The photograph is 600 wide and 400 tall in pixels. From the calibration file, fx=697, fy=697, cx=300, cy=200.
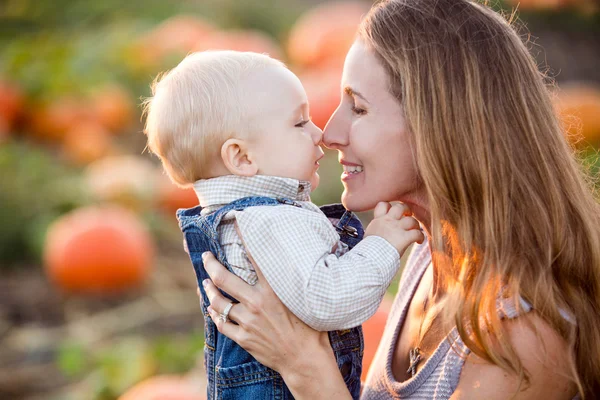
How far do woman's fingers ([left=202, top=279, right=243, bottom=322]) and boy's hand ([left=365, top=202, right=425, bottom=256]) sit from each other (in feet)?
1.32

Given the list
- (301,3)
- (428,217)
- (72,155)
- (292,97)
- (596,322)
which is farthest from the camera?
(301,3)

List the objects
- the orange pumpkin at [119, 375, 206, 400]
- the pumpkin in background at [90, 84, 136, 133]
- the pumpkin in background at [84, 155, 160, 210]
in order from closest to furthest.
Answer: the orange pumpkin at [119, 375, 206, 400], the pumpkin in background at [84, 155, 160, 210], the pumpkin in background at [90, 84, 136, 133]

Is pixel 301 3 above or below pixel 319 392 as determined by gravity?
above

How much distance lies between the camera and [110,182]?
4738 millimetres

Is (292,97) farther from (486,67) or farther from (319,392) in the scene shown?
(319,392)

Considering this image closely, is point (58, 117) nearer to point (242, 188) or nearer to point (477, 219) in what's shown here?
point (242, 188)

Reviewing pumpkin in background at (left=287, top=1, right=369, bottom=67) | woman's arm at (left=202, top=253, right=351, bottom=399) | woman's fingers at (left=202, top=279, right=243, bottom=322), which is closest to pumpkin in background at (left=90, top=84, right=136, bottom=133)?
pumpkin in background at (left=287, top=1, right=369, bottom=67)

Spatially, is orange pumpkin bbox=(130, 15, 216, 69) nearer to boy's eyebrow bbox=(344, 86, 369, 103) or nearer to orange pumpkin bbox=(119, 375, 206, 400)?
orange pumpkin bbox=(119, 375, 206, 400)

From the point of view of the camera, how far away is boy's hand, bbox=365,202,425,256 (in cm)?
177

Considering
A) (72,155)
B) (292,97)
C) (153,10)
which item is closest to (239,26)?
(153,10)

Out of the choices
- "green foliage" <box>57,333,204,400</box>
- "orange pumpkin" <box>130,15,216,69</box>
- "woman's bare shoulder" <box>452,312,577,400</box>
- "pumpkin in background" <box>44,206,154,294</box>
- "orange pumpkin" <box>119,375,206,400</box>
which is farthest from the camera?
"orange pumpkin" <box>130,15,216,69</box>

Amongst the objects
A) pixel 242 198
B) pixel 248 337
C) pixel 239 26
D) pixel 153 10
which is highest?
pixel 153 10

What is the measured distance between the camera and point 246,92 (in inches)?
71.4

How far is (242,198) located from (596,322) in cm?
94
